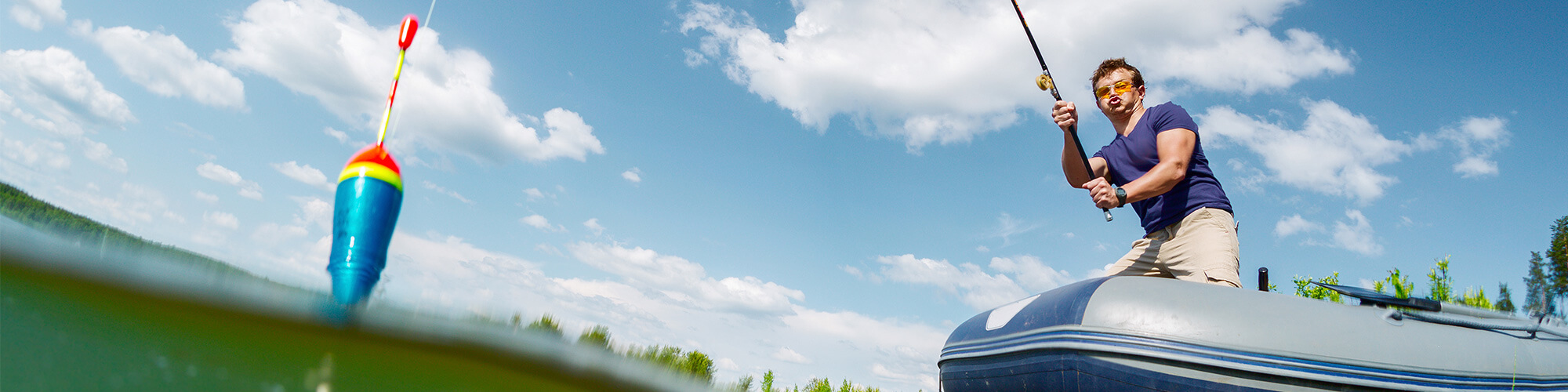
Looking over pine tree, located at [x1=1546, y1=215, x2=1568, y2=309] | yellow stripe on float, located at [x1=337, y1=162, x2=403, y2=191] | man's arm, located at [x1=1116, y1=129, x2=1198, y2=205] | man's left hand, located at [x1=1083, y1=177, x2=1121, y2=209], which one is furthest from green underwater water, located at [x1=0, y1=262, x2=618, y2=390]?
pine tree, located at [x1=1546, y1=215, x2=1568, y2=309]

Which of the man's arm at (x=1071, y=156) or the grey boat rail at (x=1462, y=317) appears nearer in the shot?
the grey boat rail at (x=1462, y=317)

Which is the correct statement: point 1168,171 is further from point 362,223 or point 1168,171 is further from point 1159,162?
point 362,223

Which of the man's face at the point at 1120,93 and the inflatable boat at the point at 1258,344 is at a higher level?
the man's face at the point at 1120,93

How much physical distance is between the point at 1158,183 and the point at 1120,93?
32.5 inches

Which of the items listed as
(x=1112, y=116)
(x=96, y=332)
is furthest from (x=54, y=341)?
(x=1112, y=116)

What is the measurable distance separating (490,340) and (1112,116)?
3534 millimetres

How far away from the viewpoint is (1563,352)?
3.33m

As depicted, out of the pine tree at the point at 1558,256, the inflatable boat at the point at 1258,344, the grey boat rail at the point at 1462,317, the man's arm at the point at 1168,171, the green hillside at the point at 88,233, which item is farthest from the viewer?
the pine tree at the point at 1558,256

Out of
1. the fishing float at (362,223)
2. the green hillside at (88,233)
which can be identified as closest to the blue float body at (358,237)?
the fishing float at (362,223)

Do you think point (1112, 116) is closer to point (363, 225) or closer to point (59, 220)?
point (363, 225)

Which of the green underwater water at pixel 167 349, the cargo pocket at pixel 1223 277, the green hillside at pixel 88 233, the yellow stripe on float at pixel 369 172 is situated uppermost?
the cargo pocket at pixel 1223 277

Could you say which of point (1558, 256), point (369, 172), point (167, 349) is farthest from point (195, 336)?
point (1558, 256)

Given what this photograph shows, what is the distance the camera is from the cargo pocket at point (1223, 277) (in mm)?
3260

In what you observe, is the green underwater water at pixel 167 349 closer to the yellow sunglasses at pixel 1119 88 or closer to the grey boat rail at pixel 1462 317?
the yellow sunglasses at pixel 1119 88
